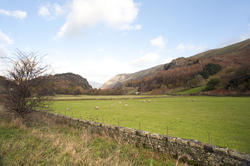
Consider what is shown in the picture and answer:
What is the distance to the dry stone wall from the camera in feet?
16.0

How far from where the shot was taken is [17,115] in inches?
465

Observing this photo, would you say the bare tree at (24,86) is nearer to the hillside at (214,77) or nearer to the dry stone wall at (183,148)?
the dry stone wall at (183,148)

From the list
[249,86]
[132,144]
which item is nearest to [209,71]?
[249,86]

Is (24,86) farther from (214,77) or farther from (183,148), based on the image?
(214,77)

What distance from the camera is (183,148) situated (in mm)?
6121

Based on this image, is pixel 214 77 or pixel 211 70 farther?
pixel 211 70

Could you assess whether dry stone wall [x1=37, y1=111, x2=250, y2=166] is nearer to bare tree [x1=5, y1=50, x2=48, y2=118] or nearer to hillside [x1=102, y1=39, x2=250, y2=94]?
bare tree [x1=5, y1=50, x2=48, y2=118]

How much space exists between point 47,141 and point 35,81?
273 inches

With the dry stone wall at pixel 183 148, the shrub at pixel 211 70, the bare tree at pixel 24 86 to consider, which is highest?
the shrub at pixel 211 70

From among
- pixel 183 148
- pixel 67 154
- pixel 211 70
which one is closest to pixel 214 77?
pixel 211 70

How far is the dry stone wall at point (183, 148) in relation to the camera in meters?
4.86

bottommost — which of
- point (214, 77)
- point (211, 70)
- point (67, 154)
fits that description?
point (67, 154)

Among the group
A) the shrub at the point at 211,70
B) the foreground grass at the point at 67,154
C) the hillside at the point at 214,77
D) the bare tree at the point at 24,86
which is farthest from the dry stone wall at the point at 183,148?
the shrub at the point at 211,70

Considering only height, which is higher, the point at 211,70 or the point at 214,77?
the point at 211,70
